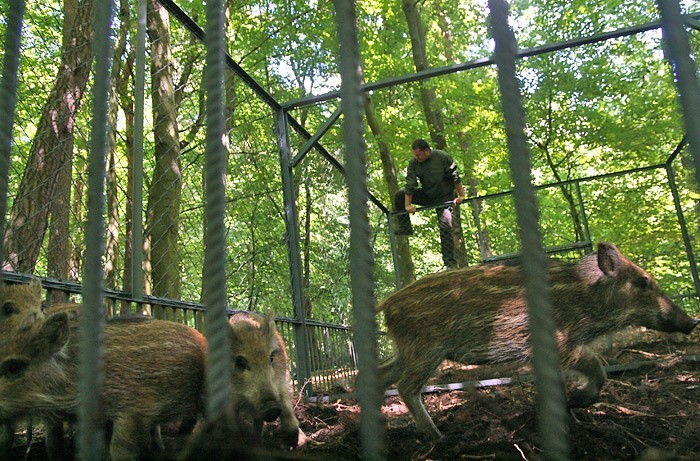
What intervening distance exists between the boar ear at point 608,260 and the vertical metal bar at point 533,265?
156 inches

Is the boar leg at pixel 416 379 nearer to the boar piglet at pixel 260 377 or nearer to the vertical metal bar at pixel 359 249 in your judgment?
the boar piglet at pixel 260 377

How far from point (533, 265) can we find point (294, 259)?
5.06 m

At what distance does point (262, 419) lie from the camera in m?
3.46

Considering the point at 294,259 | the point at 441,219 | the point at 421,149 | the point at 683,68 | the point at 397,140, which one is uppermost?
the point at 397,140

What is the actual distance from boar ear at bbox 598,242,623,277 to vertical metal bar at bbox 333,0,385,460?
13.2ft

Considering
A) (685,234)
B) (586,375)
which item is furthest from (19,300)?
(685,234)

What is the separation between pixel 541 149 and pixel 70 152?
30.0 ft

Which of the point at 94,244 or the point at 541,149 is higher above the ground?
the point at 541,149

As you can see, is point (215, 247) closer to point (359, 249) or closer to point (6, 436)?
point (359, 249)

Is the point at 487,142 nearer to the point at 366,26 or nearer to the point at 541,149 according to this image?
the point at 541,149

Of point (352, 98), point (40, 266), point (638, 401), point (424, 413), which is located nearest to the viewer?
point (352, 98)

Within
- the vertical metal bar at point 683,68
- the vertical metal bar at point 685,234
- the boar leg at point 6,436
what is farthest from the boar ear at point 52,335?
the vertical metal bar at point 685,234

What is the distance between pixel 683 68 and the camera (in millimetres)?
1160

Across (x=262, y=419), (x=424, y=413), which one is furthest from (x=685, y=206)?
(x=262, y=419)
